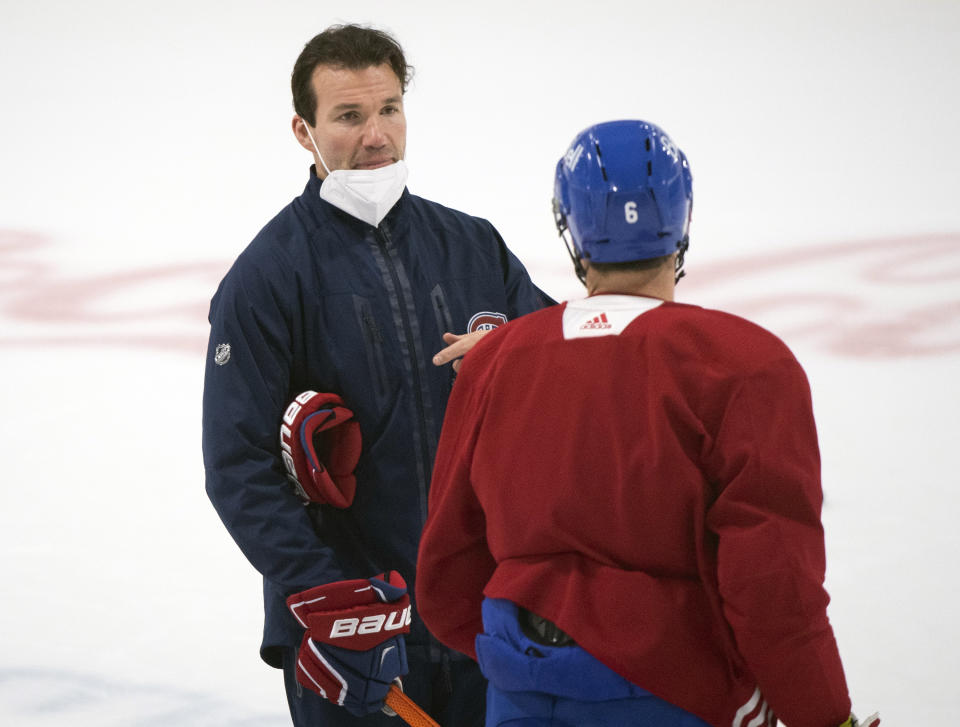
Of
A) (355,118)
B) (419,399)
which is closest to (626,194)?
(419,399)

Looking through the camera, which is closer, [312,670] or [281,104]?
[312,670]

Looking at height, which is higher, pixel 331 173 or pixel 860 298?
pixel 331 173

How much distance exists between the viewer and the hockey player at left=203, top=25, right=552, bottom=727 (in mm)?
1499

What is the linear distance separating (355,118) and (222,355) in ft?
1.25

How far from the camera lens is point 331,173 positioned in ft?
5.43

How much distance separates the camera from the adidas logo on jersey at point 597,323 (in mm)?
1041

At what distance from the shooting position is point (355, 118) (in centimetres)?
170

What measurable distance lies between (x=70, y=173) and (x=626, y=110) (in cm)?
179

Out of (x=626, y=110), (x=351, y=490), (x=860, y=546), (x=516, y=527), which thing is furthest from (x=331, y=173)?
(x=626, y=110)

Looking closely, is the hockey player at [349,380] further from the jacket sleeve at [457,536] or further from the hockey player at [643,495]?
the hockey player at [643,495]

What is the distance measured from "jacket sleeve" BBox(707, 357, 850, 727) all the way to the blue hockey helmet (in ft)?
0.53

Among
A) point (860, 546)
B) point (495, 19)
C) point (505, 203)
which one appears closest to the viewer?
point (860, 546)

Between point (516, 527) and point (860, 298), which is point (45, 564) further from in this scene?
point (860, 298)

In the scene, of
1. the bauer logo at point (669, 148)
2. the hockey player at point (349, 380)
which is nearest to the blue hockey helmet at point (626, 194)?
the bauer logo at point (669, 148)
